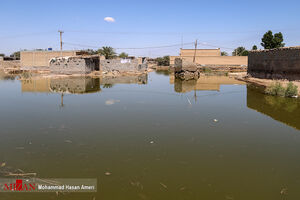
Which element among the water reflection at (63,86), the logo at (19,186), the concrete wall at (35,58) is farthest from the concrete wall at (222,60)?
the logo at (19,186)

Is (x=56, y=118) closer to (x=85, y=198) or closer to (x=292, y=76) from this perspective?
(x=85, y=198)

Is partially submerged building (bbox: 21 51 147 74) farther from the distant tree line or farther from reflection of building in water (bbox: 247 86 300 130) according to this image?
the distant tree line

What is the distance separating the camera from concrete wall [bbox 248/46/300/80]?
15.3 m

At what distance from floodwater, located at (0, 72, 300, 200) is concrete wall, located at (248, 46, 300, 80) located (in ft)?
26.9

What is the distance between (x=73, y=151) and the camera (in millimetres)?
4883

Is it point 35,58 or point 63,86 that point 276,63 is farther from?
point 35,58

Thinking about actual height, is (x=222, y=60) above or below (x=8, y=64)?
above

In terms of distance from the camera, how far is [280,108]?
9391 millimetres

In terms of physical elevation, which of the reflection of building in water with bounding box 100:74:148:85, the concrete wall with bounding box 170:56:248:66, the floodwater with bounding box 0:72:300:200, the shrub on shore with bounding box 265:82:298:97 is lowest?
the floodwater with bounding box 0:72:300:200

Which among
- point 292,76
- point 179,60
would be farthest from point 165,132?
point 179,60

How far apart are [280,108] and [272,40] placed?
140 feet

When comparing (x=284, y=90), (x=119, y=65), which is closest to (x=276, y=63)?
(x=284, y=90)

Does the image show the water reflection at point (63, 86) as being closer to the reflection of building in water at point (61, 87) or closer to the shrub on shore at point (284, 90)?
the reflection of building in water at point (61, 87)

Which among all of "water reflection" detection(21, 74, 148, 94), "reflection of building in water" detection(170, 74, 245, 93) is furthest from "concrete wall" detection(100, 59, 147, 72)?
"reflection of building in water" detection(170, 74, 245, 93)
